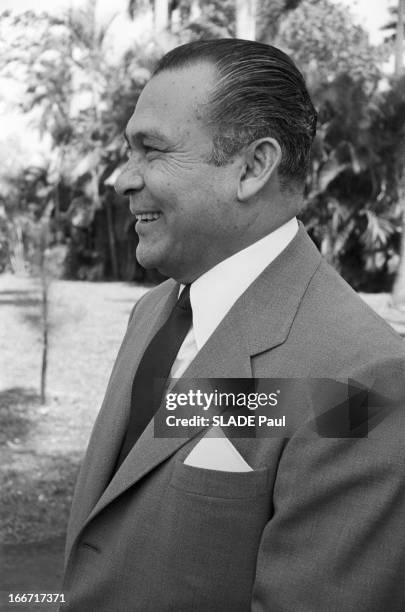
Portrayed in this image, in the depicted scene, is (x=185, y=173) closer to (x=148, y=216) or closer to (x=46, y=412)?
(x=148, y=216)

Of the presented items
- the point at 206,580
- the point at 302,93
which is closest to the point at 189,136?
the point at 302,93

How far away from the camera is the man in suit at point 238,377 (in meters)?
1.46

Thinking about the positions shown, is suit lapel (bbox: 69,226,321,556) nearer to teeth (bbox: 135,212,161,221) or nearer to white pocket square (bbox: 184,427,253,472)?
white pocket square (bbox: 184,427,253,472)

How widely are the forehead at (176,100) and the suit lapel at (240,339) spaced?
345 millimetres

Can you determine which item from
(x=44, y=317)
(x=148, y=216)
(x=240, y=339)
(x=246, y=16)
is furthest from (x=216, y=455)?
(x=246, y=16)

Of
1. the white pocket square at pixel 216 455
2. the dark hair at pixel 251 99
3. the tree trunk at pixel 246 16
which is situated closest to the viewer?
the white pocket square at pixel 216 455

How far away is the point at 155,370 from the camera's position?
190cm

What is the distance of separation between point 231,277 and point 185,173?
0.79 ft

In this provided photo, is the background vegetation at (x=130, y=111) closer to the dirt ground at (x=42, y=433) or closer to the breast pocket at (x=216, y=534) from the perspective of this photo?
the dirt ground at (x=42, y=433)

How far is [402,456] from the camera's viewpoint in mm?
1473

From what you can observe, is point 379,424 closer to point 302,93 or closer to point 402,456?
point 402,456

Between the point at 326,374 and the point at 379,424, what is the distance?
0.44ft

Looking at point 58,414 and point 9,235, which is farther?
point 9,235

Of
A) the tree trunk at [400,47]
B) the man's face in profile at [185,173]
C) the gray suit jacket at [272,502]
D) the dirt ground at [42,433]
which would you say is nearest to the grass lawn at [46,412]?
the dirt ground at [42,433]
